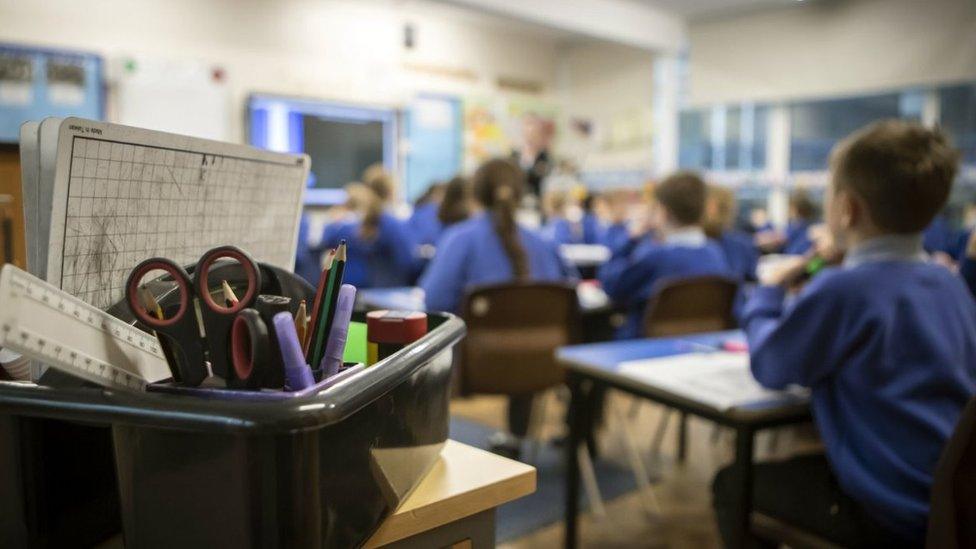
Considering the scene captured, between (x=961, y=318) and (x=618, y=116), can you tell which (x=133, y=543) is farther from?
(x=618, y=116)

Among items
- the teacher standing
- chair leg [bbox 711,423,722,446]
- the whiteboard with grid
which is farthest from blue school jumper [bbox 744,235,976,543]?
the teacher standing

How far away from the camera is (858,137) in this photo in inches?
54.7

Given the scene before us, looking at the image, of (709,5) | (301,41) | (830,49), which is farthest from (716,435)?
(709,5)

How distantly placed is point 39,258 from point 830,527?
126 centimetres

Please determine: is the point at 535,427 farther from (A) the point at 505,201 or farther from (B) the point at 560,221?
(B) the point at 560,221

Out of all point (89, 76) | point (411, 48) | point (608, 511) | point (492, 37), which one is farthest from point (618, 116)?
point (608, 511)

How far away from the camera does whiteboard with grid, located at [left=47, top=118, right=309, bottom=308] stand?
1.84 ft

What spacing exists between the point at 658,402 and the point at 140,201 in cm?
114

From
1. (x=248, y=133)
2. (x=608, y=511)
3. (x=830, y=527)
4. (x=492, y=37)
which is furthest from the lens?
(x=492, y=37)

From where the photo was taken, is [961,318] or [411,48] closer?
[961,318]

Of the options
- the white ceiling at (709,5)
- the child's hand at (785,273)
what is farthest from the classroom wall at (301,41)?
the child's hand at (785,273)

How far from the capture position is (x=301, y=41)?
6.60 m

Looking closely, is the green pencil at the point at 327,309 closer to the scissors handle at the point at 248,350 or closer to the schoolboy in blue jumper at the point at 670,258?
the scissors handle at the point at 248,350

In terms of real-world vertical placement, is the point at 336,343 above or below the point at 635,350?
above
